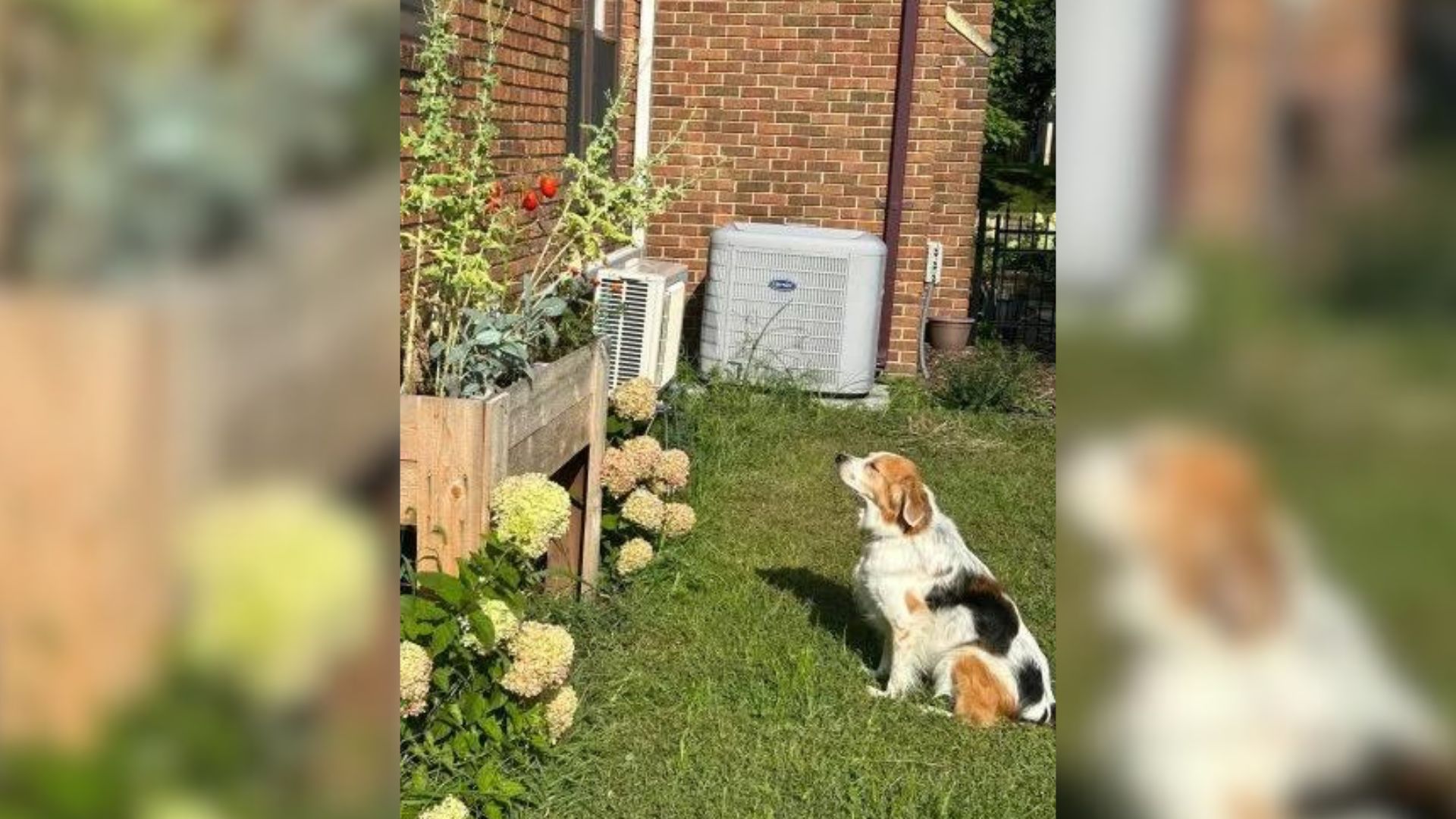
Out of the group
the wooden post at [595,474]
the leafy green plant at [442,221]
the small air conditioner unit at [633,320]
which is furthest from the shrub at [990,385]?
the leafy green plant at [442,221]

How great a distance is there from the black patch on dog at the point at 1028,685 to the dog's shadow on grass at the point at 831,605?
0.64 m

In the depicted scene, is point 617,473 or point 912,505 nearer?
point 912,505

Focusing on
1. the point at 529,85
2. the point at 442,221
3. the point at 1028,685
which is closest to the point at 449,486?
the point at 442,221

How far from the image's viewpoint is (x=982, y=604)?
4.89 m

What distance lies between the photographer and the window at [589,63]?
27.4 ft

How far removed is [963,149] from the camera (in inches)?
416

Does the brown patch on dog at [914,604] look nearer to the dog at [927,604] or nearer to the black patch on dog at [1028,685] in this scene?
the dog at [927,604]
